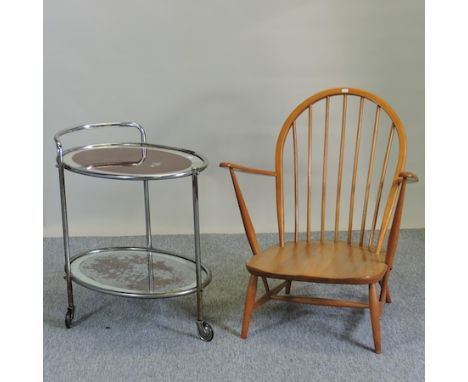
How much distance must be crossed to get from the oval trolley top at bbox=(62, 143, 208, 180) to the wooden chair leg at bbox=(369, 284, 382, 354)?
29.5 inches

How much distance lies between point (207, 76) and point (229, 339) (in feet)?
5.29

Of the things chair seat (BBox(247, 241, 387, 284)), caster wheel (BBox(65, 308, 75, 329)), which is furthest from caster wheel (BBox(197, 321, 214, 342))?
caster wheel (BBox(65, 308, 75, 329))

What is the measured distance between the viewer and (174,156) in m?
2.78

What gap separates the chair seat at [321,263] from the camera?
2.37 meters

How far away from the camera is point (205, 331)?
8.50 feet

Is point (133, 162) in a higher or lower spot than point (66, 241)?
higher

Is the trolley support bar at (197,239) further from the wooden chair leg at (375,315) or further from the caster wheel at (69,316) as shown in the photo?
the wooden chair leg at (375,315)

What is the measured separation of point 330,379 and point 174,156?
1.05 m

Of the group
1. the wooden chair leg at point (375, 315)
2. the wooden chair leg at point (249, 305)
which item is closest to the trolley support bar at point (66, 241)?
the wooden chair leg at point (249, 305)

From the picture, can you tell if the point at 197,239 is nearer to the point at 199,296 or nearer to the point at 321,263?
the point at 199,296

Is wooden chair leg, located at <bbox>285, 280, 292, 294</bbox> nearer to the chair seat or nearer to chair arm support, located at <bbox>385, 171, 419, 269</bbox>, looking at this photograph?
the chair seat

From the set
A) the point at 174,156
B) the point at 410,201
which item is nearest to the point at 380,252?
the point at 174,156

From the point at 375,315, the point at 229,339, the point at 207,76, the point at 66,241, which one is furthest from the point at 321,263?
the point at 207,76

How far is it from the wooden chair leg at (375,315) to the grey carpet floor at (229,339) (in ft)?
0.15
